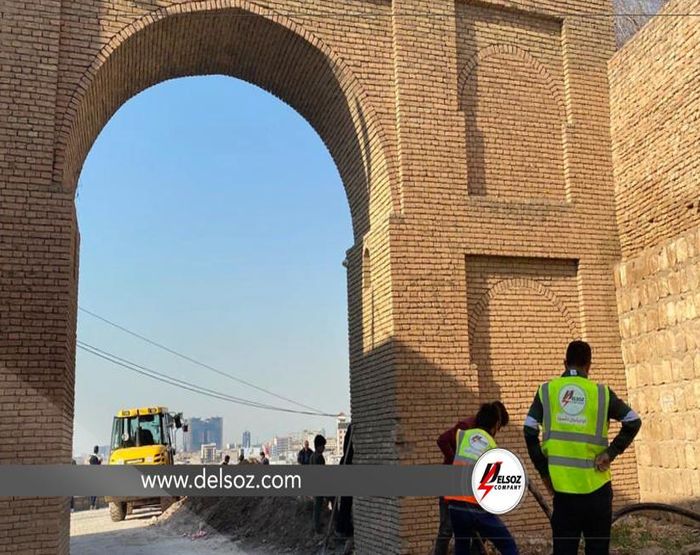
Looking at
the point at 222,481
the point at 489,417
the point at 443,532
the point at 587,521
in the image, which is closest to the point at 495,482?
the point at 489,417

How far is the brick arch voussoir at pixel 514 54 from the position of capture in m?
10.2

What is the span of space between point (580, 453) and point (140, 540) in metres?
13.2

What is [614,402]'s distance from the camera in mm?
4344

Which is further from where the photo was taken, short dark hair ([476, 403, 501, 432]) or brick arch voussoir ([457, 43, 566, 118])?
brick arch voussoir ([457, 43, 566, 118])

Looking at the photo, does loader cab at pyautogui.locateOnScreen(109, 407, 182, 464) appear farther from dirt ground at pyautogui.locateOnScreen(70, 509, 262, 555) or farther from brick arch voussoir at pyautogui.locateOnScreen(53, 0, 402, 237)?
brick arch voussoir at pyautogui.locateOnScreen(53, 0, 402, 237)

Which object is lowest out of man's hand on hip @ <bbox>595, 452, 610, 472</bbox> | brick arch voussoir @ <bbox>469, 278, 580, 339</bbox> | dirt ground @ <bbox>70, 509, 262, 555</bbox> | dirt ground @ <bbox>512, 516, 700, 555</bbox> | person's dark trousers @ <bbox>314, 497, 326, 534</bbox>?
dirt ground @ <bbox>70, 509, 262, 555</bbox>

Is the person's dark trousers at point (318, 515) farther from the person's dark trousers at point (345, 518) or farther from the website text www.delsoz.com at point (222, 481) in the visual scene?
the website text www.delsoz.com at point (222, 481)

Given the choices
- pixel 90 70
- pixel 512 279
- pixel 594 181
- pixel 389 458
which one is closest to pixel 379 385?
pixel 389 458

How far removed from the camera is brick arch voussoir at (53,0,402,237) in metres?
8.61

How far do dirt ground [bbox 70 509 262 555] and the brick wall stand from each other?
733 centimetres

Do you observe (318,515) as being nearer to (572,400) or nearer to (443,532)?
(443,532)

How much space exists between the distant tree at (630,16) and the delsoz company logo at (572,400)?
1097 cm

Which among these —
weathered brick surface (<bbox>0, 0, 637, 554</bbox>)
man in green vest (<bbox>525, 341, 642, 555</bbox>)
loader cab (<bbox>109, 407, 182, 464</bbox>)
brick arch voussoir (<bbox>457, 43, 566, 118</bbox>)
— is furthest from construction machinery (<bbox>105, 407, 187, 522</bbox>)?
man in green vest (<bbox>525, 341, 642, 555</bbox>)

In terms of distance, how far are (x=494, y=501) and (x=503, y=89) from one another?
6.78 meters
